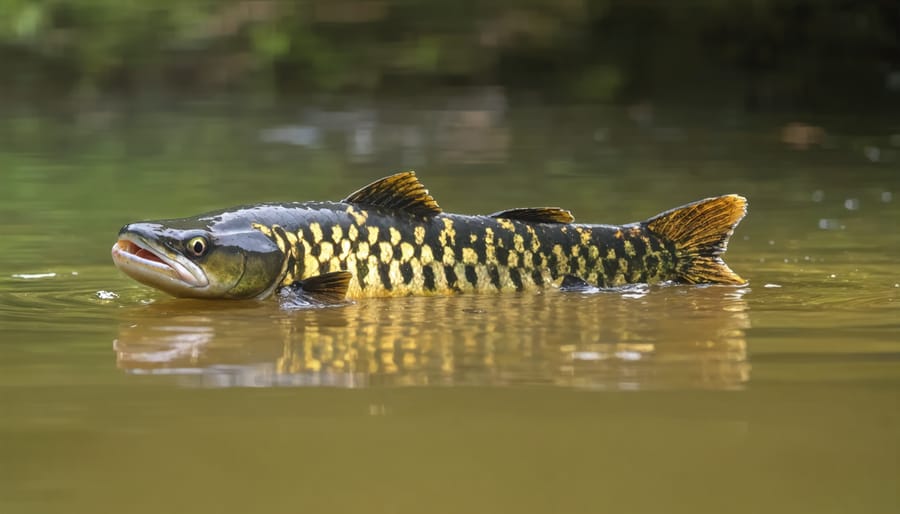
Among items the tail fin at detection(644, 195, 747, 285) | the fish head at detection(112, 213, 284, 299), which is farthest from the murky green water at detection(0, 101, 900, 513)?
the tail fin at detection(644, 195, 747, 285)

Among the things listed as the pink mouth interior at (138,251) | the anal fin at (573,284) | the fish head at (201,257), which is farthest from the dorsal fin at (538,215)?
the pink mouth interior at (138,251)

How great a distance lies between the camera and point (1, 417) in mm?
4469

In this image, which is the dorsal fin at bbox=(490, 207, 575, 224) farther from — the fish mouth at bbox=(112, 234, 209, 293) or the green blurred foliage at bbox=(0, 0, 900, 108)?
the green blurred foliage at bbox=(0, 0, 900, 108)

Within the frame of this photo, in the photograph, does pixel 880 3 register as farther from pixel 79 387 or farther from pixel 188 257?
pixel 79 387

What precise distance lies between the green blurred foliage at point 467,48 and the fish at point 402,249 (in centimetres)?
1552

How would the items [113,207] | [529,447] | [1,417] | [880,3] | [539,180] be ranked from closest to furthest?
[529,447], [1,417], [113,207], [539,180], [880,3]

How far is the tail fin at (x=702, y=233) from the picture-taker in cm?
748

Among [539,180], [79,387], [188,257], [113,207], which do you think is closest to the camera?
[79,387]

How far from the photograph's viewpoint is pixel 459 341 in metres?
5.68

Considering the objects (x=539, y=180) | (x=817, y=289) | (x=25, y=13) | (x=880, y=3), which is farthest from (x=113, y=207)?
(x=880, y=3)

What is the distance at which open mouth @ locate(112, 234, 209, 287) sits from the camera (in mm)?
6598

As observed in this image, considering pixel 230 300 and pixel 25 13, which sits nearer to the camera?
pixel 230 300

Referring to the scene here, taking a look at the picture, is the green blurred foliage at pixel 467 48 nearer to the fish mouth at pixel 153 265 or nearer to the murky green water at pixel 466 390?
the murky green water at pixel 466 390

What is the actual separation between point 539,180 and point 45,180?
4.11 metres
